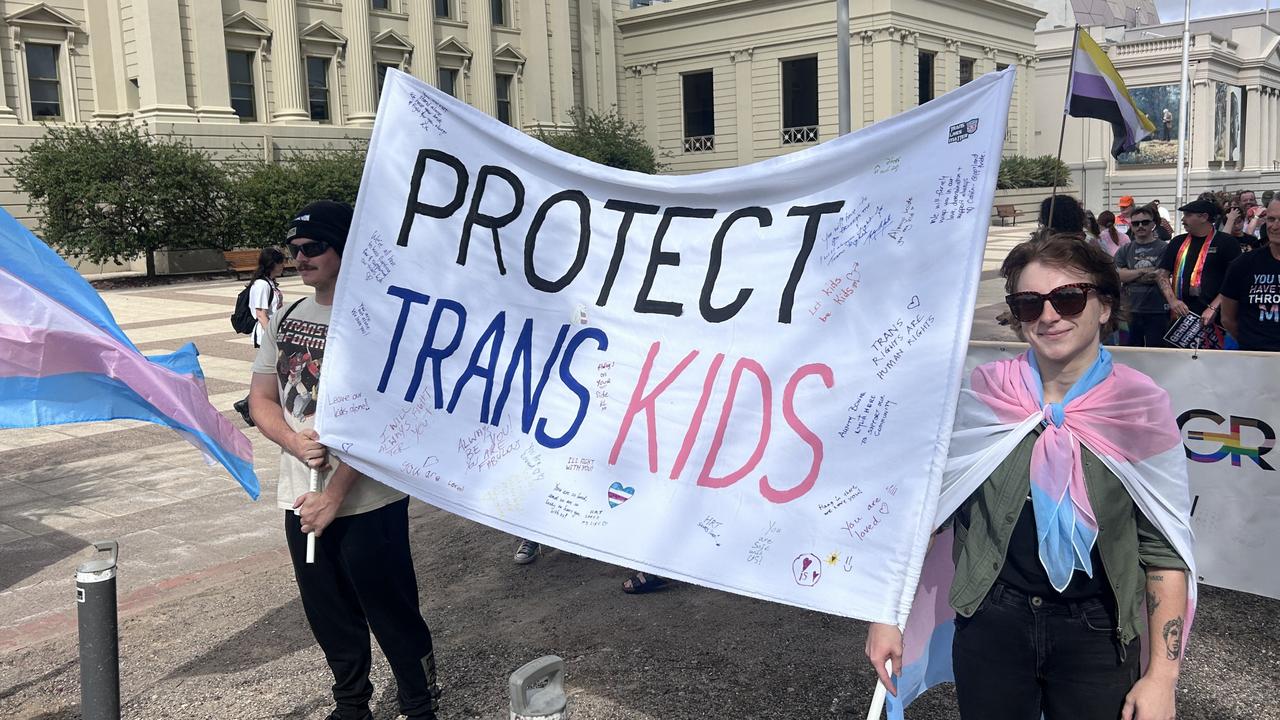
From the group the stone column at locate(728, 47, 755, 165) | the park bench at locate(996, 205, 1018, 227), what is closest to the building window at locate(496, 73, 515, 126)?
the stone column at locate(728, 47, 755, 165)

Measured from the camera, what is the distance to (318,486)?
3.47 meters

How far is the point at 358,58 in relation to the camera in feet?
133

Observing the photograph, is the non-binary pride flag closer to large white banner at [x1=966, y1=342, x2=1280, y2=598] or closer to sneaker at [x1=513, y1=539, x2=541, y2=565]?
large white banner at [x1=966, y1=342, x2=1280, y2=598]

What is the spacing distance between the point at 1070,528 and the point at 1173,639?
0.35 meters

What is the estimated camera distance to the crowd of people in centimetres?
624

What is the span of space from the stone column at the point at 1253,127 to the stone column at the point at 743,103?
41790 millimetres

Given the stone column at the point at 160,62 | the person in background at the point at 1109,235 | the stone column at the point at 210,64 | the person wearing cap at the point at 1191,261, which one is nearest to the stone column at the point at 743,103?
the stone column at the point at 210,64

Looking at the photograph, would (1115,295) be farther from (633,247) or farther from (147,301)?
(147,301)

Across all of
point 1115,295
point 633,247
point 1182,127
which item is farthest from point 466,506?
point 1182,127

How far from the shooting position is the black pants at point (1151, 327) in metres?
8.34

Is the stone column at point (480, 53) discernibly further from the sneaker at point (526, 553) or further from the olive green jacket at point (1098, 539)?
the olive green jacket at point (1098, 539)

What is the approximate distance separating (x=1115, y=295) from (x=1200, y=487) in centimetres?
273

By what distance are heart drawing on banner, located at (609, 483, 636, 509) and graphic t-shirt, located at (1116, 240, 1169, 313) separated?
6.07m

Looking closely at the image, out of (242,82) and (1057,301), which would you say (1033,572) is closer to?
(1057,301)
